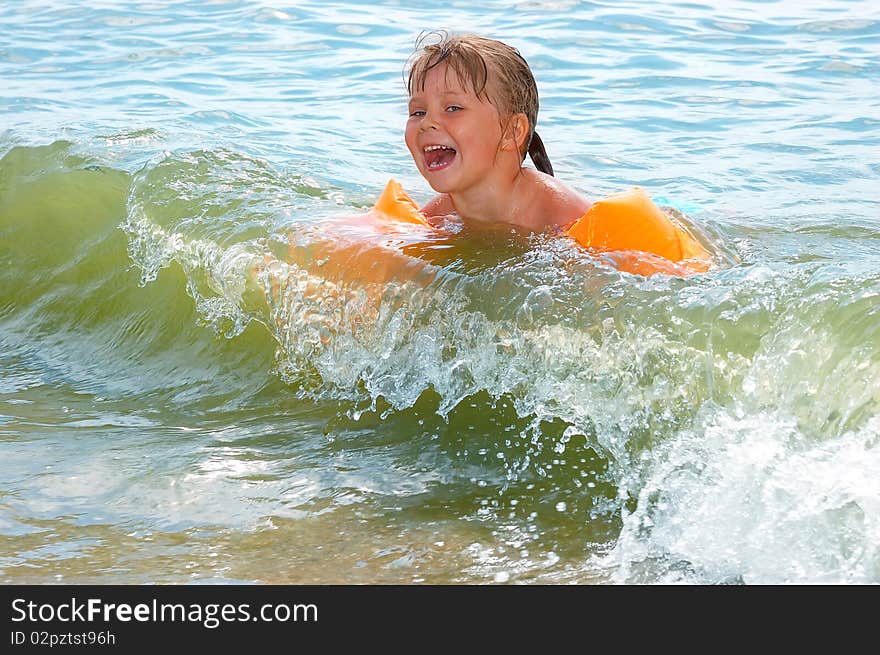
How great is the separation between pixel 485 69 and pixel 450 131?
0.76 feet

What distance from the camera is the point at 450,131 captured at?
159 inches

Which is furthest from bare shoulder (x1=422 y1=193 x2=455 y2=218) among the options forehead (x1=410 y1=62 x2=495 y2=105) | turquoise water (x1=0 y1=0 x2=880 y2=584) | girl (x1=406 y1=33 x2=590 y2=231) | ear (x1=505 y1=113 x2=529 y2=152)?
forehead (x1=410 y1=62 x2=495 y2=105)

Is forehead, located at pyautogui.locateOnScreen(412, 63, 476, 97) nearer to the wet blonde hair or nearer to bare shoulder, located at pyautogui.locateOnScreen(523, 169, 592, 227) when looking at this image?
the wet blonde hair

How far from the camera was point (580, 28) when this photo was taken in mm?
11016

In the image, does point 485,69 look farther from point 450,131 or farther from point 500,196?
point 500,196

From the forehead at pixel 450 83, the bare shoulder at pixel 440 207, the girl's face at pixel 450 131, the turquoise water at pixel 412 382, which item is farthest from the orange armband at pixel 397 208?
the forehead at pixel 450 83

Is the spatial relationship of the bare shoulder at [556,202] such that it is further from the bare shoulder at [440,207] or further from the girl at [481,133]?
the bare shoulder at [440,207]

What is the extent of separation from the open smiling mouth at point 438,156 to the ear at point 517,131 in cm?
20

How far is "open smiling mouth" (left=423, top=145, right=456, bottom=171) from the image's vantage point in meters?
4.12

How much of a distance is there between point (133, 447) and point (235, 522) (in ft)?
2.28

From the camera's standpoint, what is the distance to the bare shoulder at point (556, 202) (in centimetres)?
415

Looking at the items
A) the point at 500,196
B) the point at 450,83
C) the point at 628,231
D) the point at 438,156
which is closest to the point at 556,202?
the point at 500,196
